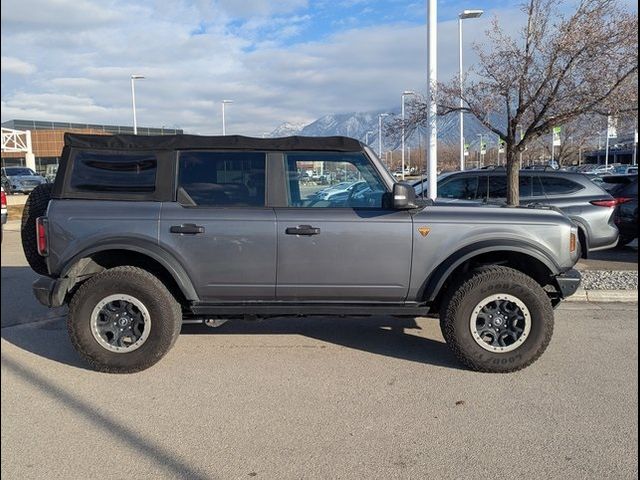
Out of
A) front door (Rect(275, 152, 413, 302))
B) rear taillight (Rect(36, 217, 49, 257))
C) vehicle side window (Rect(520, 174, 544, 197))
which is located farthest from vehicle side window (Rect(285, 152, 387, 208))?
vehicle side window (Rect(520, 174, 544, 197))

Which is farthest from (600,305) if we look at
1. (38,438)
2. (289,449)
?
(38,438)

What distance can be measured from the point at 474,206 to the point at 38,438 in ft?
12.3

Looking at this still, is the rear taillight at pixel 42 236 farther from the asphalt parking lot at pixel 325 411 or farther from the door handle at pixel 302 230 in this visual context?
the door handle at pixel 302 230

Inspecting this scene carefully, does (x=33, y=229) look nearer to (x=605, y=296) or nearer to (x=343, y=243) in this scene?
(x=343, y=243)

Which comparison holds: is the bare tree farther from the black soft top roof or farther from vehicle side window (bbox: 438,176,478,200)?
the black soft top roof

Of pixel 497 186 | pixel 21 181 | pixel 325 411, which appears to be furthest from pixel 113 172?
pixel 21 181

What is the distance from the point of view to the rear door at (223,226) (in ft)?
14.3

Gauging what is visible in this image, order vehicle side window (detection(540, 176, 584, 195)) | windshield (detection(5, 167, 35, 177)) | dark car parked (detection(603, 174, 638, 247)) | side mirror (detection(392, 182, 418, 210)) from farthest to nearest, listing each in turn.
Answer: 1. windshield (detection(5, 167, 35, 177))
2. dark car parked (detection(603, 174, 638, 247))
3. vehicle side window (detection(540, 176, 584, 195))
4. side mirror (detection(392, 182, 418, 210))

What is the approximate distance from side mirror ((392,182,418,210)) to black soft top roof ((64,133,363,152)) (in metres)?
0.59

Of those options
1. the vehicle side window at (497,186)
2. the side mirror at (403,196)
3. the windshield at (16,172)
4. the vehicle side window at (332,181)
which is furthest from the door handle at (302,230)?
the windshield at (16,172)

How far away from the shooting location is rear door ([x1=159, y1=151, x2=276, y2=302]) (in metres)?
4.36

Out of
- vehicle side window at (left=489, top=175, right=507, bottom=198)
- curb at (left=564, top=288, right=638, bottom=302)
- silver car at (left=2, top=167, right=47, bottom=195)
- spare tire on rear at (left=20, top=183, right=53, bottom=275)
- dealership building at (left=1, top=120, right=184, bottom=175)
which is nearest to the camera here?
spare tire on rear at (left=20, top=183, right=53, bottom=275)

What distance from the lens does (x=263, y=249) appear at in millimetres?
4379

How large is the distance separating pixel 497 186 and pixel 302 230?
20.1ft
